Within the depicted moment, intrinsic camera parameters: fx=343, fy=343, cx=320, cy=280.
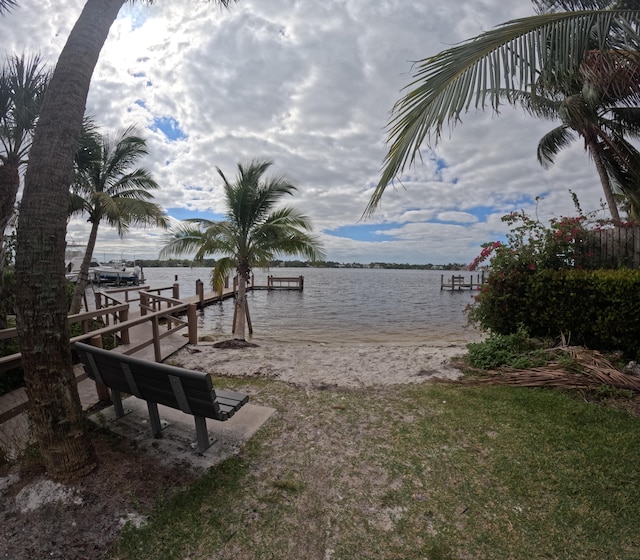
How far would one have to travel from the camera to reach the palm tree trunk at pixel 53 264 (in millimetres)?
2193

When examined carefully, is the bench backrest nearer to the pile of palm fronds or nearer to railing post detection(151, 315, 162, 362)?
railing post detection(151, 315, 162, 362)

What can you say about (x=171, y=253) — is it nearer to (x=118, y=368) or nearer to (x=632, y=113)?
(x=118, y=368)

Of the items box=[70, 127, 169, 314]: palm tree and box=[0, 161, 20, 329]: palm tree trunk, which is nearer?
box=[0, 161, 20, 329]: palm tree trunk

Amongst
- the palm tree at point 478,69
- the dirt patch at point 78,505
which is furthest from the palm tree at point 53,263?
the palm tree at point 478,69

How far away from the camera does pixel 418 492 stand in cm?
254

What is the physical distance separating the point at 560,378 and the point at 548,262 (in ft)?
8.35

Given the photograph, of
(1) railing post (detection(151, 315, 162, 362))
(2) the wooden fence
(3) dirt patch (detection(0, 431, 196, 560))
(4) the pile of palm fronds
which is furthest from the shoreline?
(2) the wooden fence

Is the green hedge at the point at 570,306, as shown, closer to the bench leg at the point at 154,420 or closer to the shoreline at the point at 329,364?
the shoreline at the point at 329,364

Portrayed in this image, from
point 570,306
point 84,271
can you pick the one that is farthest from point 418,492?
point 84,271

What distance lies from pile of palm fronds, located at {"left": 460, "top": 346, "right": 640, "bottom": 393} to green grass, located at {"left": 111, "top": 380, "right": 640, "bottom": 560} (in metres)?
0.67

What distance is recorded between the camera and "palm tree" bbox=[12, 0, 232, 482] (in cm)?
219

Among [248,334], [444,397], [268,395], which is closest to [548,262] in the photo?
[444,397]

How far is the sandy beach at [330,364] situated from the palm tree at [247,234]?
13.2 feet

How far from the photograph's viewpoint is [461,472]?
2.78 meters
